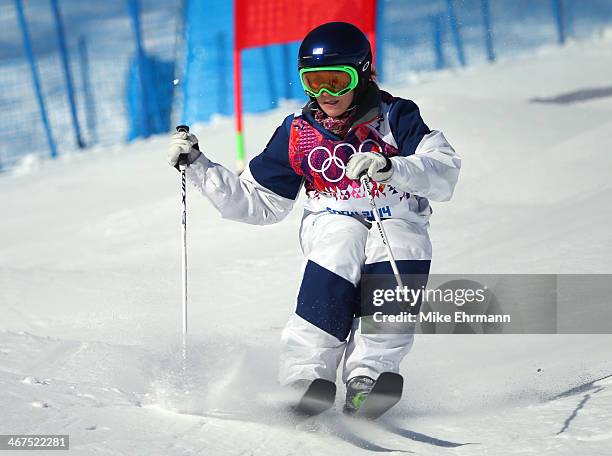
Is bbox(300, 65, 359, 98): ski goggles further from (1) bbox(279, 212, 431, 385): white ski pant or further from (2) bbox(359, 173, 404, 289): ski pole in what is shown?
(1) bbox(279, 212, 431, 385): white ski pant

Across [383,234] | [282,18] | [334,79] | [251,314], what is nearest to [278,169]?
[334,79]

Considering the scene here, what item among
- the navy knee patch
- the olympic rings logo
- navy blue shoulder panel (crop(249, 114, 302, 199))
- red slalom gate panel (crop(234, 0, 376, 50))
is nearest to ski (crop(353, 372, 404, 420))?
the navy knee patch

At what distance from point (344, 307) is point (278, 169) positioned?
0.67 metres

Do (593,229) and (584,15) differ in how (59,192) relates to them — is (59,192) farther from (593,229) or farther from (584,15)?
(584,15)

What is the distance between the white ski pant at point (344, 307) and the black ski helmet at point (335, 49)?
60 cm

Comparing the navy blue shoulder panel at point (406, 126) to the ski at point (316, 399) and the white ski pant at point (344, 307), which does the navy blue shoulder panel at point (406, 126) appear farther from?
the ski at point (316, 399)

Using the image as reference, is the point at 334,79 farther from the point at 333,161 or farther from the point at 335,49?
the point at 333,161

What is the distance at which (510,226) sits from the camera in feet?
22.6

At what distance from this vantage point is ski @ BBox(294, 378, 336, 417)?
11.5 feet

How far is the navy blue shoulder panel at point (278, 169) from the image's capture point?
4086mm

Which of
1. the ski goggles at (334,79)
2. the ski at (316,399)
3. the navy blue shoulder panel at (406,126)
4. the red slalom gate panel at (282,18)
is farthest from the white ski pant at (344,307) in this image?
the red slalom gate panel at (282,18)

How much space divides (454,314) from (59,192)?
730cm

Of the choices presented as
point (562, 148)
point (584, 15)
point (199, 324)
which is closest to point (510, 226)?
point (562, 148)

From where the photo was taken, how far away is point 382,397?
139 inches
